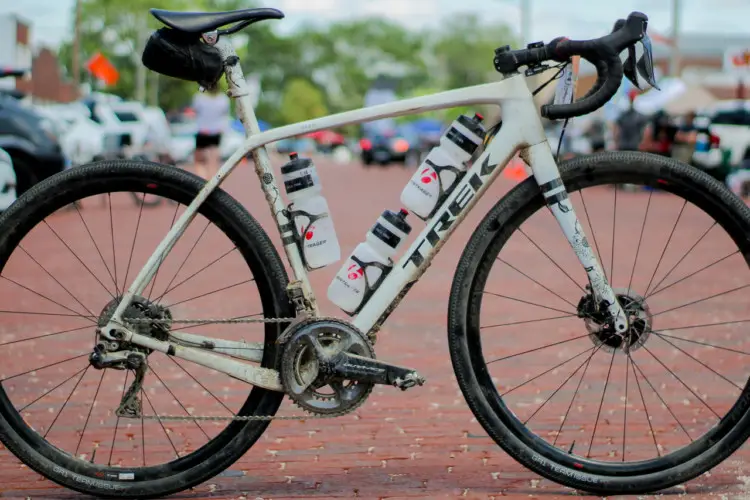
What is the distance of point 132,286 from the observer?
4.06 m

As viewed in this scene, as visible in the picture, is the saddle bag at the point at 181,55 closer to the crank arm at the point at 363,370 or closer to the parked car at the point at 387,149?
the crank arm at the point at 363,370

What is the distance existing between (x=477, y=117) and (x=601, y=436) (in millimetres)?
1557

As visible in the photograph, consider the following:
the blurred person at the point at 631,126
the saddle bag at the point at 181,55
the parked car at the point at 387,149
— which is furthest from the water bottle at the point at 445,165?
the parked car at the point at 387,149

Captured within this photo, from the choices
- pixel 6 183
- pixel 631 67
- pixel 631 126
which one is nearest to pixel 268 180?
pixel 631 67

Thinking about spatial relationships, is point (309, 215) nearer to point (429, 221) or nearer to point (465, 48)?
point (429, 221)

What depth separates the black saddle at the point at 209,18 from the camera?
12.4ft

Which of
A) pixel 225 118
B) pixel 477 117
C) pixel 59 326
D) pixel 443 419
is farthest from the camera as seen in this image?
pixel 225 118

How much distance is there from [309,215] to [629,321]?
104 cm

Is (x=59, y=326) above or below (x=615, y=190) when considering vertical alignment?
above

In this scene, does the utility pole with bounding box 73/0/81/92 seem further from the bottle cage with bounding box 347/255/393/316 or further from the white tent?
the bottle cage with bounding box 347/255/393/316

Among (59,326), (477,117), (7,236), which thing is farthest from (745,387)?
(59,326)

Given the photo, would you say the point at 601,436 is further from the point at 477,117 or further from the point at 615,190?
the point at 477,117

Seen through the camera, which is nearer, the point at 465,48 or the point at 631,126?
the point at 631,126

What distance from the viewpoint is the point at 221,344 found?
4.14 metres
